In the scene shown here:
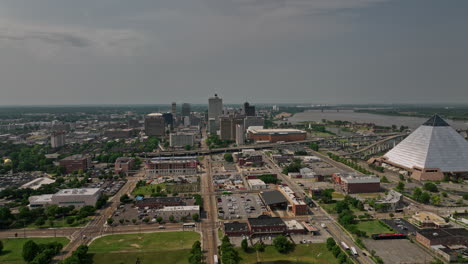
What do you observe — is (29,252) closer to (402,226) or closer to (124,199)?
(124,199)

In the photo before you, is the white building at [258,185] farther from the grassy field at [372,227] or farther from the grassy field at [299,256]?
the grassy field at [299,256]

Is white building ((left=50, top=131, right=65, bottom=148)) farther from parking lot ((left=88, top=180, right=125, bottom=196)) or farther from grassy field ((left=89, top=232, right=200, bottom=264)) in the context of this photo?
grassy field ((left=89, top=232, right=200, bottom=264))

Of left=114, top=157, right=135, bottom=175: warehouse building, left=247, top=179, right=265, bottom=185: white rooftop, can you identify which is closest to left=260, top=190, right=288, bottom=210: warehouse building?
left=247, top=179, right=265, bottom=185: white rooftop

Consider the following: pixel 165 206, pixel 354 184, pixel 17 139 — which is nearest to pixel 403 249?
pixel 354 184

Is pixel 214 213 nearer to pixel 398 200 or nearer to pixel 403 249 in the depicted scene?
pixel 403 249

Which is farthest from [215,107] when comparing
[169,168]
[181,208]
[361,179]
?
[181,208]

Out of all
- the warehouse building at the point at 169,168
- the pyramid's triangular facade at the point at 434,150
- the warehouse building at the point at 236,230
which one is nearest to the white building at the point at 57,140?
the warehouse building at the point at 169,168
